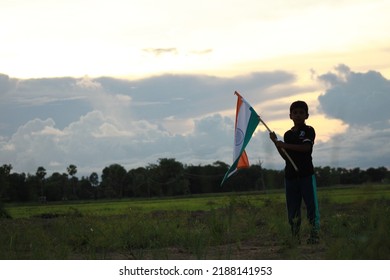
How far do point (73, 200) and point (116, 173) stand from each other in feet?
12.9

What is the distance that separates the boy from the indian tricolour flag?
429 millimetres

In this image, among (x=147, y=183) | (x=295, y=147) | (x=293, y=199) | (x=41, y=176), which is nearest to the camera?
(x=295, y=147)

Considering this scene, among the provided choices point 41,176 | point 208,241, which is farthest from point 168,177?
point 208,241

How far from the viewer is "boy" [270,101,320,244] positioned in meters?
7.46

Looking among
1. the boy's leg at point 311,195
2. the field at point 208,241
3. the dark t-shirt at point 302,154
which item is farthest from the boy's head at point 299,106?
the field at point 208,241

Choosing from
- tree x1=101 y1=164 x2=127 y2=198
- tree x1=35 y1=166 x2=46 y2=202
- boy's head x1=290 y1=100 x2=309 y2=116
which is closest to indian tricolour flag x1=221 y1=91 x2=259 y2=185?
boy's head x1=290 y1=100 x2=309 y2=116

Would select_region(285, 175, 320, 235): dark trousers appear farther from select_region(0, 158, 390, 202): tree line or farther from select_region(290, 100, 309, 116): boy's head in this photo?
select_region(0, 158, 390, 202): tree line

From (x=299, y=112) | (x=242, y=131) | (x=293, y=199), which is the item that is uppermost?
(x=299, y=112)

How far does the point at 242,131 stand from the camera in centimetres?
804

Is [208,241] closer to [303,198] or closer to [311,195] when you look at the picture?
[303,198]

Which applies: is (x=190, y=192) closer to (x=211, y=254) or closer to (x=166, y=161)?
(x=166, y=161)

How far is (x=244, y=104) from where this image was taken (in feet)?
26.8

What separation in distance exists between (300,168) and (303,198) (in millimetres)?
371

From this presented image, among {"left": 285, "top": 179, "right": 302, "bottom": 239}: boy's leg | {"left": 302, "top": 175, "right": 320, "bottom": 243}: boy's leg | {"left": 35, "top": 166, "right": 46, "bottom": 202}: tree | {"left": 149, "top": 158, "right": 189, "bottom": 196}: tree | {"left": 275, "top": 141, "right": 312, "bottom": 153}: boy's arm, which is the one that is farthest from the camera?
{"left": 149, "top": 158, "right": 189, "bottom": 196}: tree
